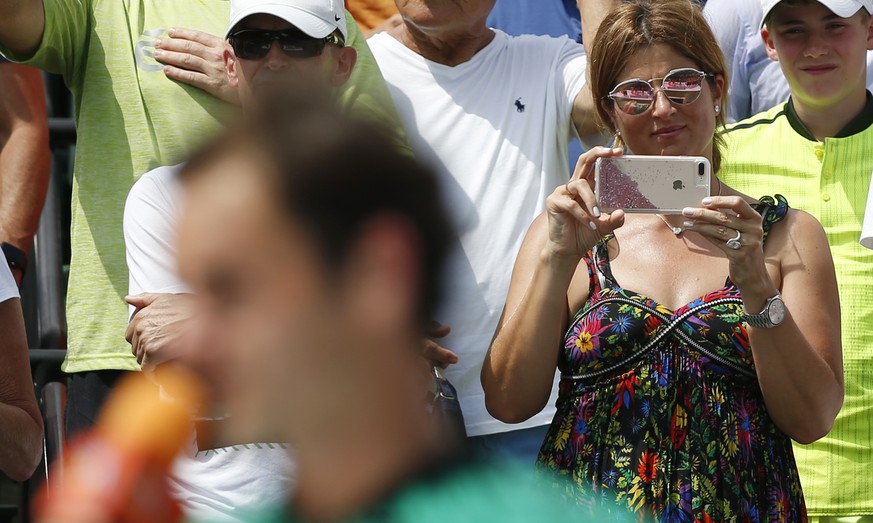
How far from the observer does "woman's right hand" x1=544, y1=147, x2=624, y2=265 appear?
9.73 ft

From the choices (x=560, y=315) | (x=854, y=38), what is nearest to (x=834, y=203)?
(x=854, y=38)

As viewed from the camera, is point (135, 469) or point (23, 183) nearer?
point (135, 469)

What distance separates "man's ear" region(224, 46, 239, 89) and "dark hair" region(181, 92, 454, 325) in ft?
7.50

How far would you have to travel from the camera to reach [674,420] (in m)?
2.96

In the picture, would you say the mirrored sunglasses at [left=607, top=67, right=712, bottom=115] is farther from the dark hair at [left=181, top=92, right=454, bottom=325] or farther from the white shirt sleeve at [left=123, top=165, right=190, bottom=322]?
the dark hair at [left=181, top=92, right=454, bottom=325]

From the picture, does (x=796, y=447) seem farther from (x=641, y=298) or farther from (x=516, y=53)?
(x=516, y=53)

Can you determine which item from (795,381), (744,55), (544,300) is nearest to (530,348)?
(544,300)

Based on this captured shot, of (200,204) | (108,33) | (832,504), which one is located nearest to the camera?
(200,204)

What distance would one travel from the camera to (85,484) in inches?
65.7

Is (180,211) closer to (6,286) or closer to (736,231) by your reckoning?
(736,231)

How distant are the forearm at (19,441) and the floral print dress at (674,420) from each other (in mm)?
1370

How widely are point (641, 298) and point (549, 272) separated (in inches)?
8.9

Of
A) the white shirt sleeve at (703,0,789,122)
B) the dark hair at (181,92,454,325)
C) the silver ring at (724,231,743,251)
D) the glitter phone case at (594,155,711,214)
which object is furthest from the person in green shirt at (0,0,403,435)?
the dark hair at (181,92,454,325)

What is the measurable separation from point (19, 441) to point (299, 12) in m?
1.38
